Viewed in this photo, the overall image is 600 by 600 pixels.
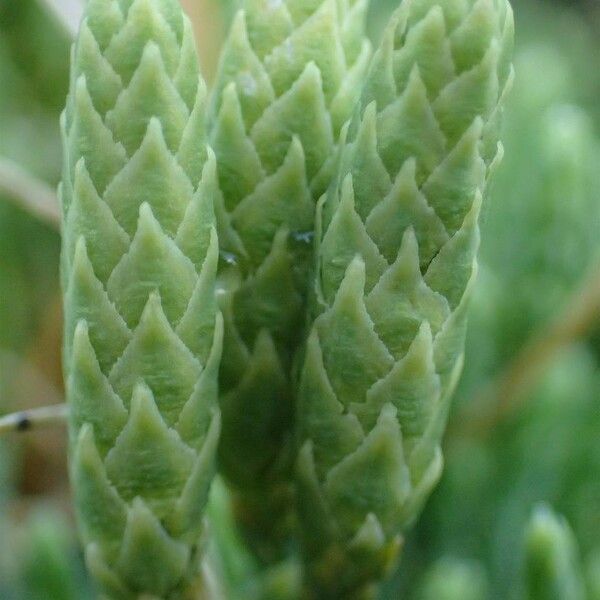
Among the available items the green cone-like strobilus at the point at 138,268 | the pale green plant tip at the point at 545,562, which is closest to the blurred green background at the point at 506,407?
the pale green plant tip at the point at 545,562

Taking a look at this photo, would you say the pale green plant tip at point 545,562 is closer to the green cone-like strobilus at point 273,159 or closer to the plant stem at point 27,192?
the green cone-like strobilus at point 273,159

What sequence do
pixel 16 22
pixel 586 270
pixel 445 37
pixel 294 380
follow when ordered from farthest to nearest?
pixel 16 22 < pixel 586 270 < pixel 294 380 < pixel 445 37

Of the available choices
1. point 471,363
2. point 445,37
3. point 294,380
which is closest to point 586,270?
point 471,363

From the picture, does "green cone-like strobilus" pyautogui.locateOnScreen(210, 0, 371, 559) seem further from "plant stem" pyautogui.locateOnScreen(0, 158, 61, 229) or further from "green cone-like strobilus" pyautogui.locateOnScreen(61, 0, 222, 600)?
"plant stem" pyautogui.locateOnScreen(0, 158, 61, 229)

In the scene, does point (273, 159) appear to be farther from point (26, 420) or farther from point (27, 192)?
point (27, 192)

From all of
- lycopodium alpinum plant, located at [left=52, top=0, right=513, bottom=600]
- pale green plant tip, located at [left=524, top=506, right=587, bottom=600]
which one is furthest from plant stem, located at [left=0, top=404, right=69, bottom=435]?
pale green plant tip, located at [left=524, top=506, right=587, bottom=600]

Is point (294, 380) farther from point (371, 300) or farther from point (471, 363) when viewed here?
point (471, 363)

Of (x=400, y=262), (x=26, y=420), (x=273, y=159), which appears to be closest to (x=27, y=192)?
(x=26, y=420)
